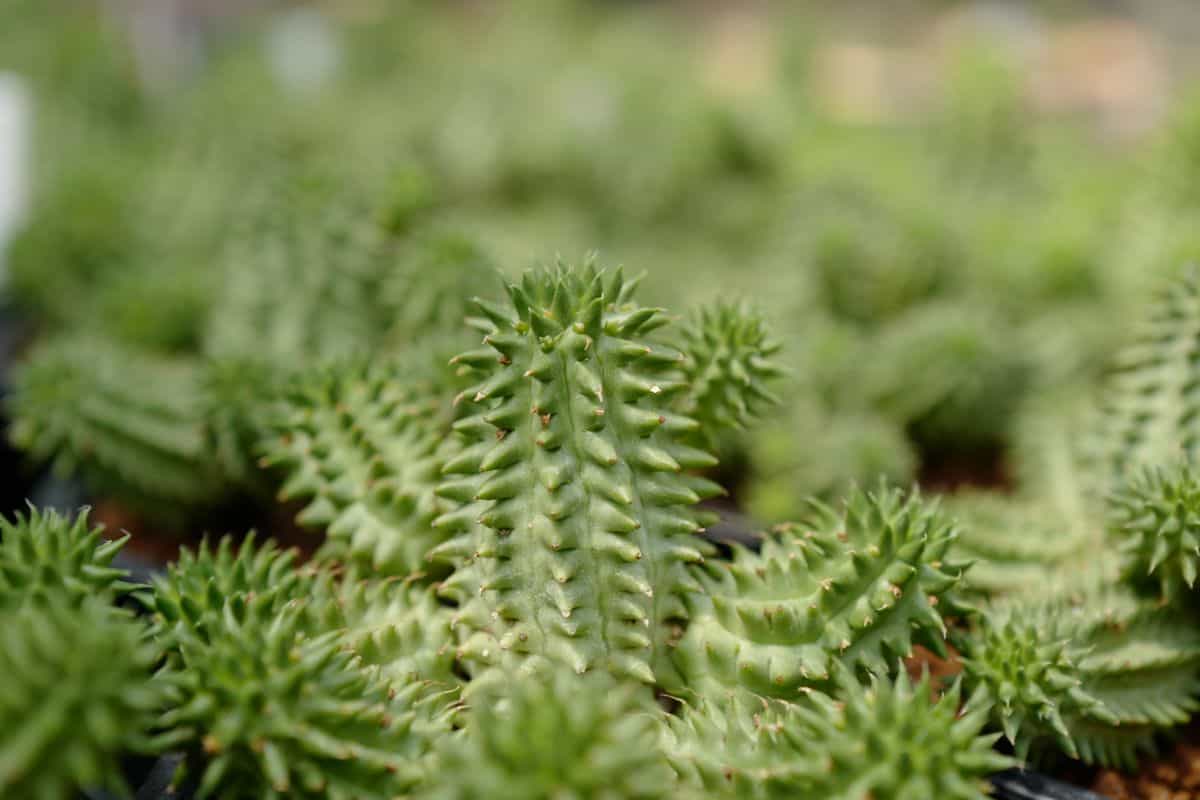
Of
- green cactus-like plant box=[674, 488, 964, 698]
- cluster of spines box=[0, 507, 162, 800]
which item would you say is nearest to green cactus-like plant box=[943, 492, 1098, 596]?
green cactus-like plant box=[674, 488, 964, 698]

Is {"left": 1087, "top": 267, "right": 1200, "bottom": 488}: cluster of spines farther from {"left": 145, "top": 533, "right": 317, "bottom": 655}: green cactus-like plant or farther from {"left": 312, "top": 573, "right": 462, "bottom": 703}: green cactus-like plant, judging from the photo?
{"left": 145, "top": 533, "right": 317, "bottom": 655}: green cactus-like plant

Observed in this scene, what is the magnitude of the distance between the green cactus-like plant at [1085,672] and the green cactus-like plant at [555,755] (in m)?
0.55

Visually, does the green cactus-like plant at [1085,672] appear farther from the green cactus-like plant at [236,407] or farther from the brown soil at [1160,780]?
the green cactus-like plant at [236,407]

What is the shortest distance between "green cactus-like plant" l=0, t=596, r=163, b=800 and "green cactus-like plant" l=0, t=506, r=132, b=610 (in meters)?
0.13

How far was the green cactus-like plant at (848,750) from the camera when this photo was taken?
1.07 metres

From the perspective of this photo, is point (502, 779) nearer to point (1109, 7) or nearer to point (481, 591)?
point (481, 591)

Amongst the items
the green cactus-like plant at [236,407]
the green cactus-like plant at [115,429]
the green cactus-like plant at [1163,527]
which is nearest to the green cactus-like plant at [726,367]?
the green cactus-like plant at [1163,527]

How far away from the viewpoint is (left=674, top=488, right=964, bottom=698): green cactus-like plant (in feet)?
4.15

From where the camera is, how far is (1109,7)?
4.28 metres

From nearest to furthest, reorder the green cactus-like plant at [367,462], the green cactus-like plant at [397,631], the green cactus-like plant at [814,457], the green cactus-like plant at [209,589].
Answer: the green cactus-like plant at [209,589], the green cactus-like plant at [397,631], the green cactus-like plant at [367,462], the green cactus-like plant at [814,457]

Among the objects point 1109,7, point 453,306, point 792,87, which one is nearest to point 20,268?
point 453,306

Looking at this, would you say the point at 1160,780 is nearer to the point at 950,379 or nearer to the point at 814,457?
the point at 814,457

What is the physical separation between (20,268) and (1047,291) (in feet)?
9.46

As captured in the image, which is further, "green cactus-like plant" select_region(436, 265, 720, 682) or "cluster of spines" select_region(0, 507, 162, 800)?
"green cactus-like plant" select_region(436, 265, 720, 682)
